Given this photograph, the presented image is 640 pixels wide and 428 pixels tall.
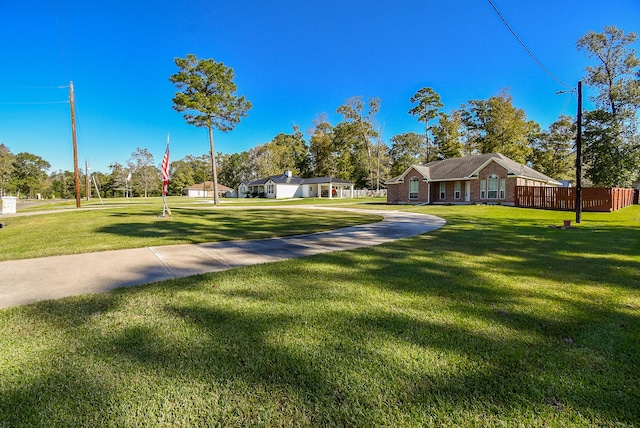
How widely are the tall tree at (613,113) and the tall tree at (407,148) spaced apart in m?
31.0

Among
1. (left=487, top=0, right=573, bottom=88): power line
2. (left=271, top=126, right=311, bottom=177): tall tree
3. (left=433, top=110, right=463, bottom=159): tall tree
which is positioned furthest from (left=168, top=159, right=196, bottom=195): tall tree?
(left=487, top=0, right=573, bottom=88): power line

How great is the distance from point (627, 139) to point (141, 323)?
125 ft

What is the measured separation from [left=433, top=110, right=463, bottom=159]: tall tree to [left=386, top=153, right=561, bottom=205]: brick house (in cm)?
1384

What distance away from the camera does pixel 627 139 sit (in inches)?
1043

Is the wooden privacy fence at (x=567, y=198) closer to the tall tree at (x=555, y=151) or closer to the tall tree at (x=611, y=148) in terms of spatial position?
Result: the tall tree at (x=611, y=148)

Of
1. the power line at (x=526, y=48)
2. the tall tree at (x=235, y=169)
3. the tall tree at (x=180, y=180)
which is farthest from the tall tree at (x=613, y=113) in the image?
the tall tree at (x=180, y=180)

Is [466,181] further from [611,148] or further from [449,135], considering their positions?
[449,135]

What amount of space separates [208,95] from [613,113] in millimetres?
36042

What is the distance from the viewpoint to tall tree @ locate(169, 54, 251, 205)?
24734 millimetres

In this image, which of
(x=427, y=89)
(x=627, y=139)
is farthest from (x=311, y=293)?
(x=427, y=89)

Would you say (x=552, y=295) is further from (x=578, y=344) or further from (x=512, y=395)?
(x=512, y=395)

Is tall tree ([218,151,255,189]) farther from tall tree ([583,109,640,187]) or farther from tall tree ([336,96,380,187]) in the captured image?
tall tree ([583,109,640,187])

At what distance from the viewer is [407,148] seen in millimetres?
60250

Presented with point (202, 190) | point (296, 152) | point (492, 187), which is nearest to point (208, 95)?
point (492, 187)
